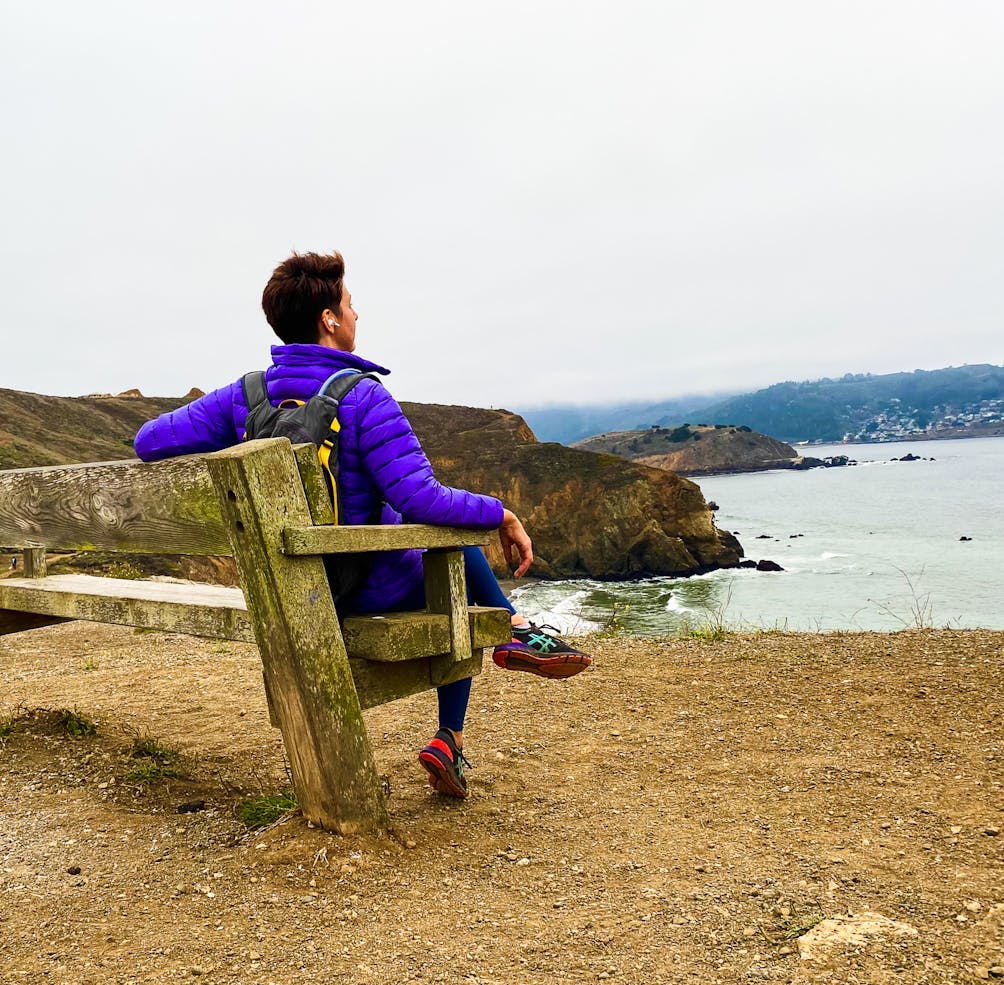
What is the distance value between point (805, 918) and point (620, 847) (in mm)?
817

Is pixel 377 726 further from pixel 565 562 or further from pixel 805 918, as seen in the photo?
pixel 565 562

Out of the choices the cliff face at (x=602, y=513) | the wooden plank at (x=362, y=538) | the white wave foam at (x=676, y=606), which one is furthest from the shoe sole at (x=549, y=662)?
the cliff face at (x=602, y=513)

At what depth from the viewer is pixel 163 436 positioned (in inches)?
124

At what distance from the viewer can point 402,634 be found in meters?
2.80

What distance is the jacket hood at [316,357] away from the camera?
297cm

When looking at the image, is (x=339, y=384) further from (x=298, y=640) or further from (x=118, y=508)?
(x=118, y=508)

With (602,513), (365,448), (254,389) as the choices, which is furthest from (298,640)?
(602,513)

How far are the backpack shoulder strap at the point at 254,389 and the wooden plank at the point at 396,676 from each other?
952 millimetres

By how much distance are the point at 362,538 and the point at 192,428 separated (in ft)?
3.00

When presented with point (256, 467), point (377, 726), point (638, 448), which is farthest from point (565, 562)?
point (638, 448)

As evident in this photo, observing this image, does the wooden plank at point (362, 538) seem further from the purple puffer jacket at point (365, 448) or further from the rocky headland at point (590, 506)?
the rocky headland at point (590, 506)

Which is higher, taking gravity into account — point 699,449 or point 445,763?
point 445,763

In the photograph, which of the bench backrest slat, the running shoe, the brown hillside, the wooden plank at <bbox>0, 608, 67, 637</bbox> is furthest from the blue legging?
the brown hillside

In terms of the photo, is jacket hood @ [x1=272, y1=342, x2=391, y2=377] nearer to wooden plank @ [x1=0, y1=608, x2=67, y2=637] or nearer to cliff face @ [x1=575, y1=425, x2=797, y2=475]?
wooden plank @ [x1=0, y1=608, x2=67, y2=637]
